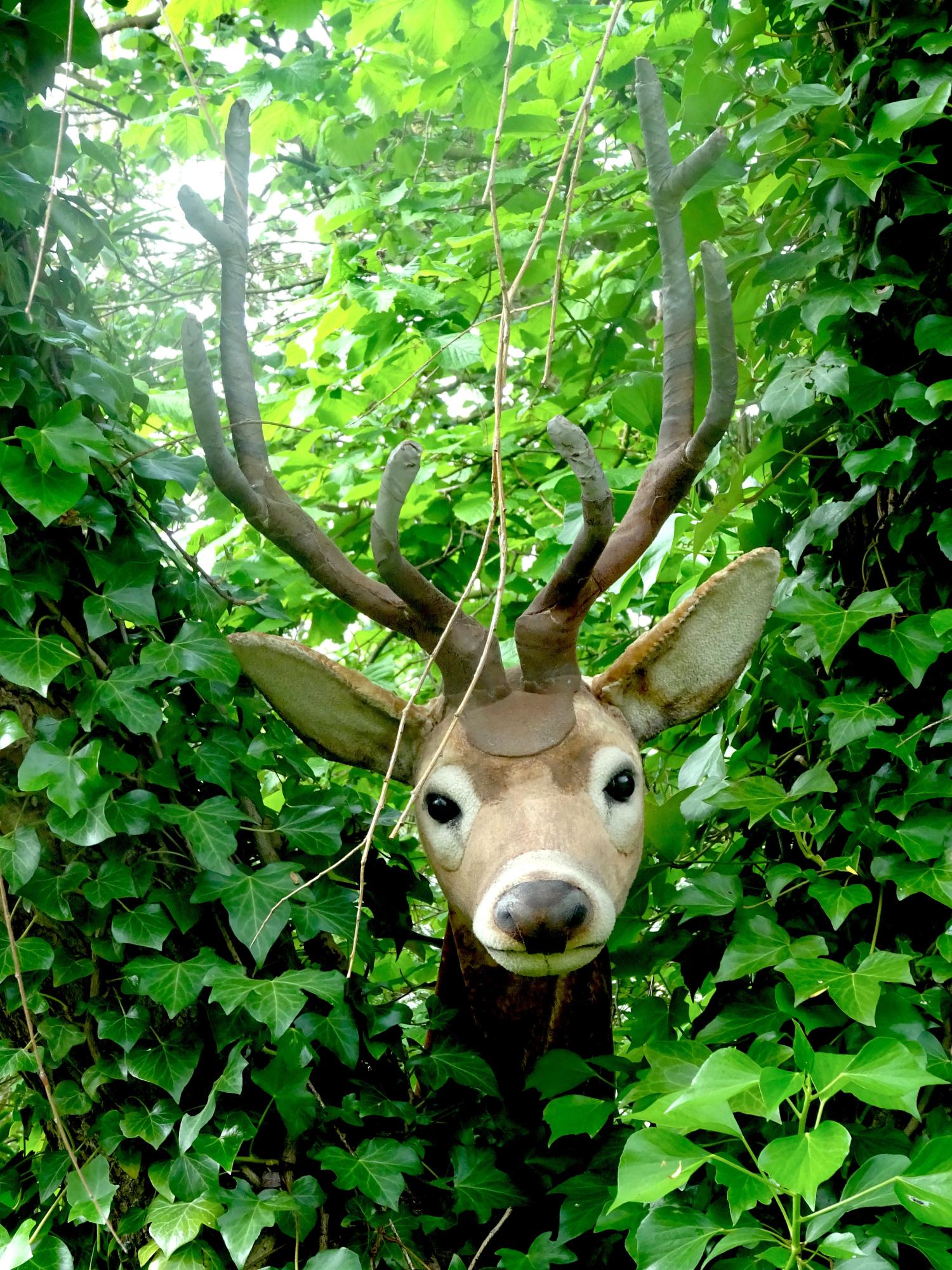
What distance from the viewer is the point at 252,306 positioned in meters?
5.80

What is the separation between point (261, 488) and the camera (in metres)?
2.45

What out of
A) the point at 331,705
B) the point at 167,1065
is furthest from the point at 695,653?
the point at 167,1065

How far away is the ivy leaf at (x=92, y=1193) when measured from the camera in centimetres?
217

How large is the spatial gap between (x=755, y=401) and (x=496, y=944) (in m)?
1.94

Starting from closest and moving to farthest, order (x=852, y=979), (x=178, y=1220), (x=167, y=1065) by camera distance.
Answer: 1. (x=852, y=979)
2. (x=178, y=1220)
3. (x=167, y=1065)

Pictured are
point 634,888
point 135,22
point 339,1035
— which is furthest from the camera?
point 135,22

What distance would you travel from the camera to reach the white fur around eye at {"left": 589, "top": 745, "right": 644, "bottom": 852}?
2393 millimetres

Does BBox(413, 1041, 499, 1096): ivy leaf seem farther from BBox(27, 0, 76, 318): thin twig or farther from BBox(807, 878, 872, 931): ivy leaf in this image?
BBox(27, 0, 76, 318): thin twig

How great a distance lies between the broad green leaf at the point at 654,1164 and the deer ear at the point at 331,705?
3.41ft

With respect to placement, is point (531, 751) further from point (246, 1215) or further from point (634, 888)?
point (246, 1215)

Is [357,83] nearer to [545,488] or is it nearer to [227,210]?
[545,488]

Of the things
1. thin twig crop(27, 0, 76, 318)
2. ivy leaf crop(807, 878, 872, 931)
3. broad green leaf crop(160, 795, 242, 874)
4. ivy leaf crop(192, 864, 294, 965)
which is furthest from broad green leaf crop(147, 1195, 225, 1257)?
thin twig crop(27, 0, 76, 318)

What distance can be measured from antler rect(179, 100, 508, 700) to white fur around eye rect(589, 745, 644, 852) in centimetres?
26

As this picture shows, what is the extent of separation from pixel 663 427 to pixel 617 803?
84cm
